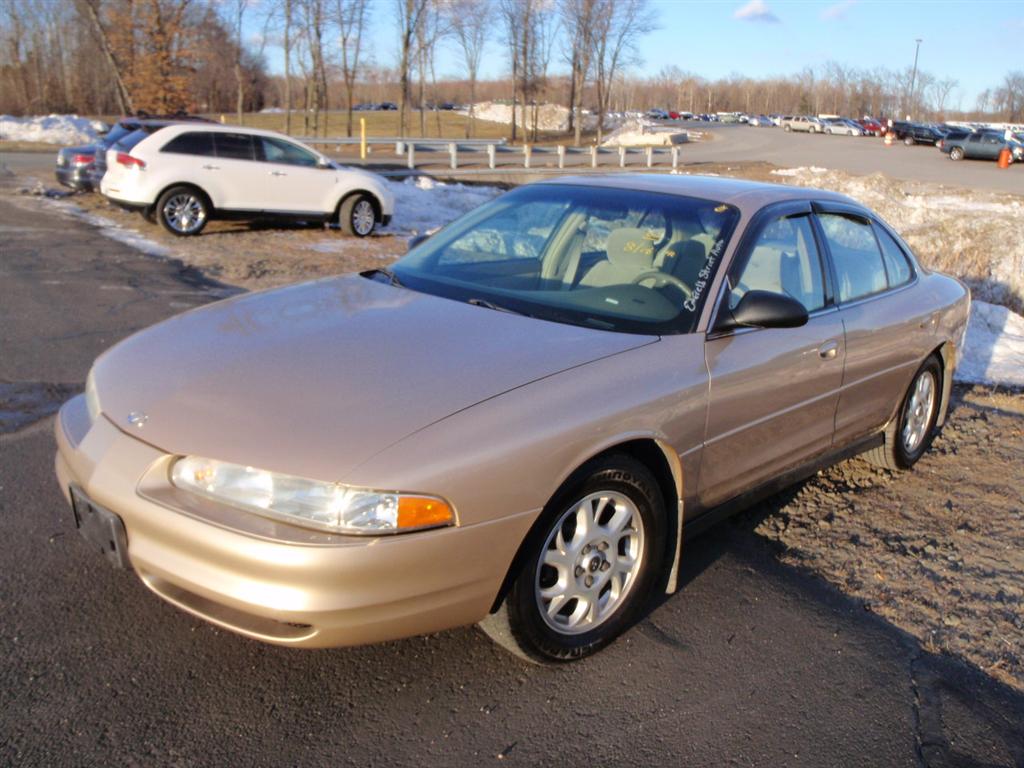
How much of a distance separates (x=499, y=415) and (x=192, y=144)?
11655 mm

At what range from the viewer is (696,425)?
11.3 feet

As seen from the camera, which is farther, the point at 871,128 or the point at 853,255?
the point at 871,128

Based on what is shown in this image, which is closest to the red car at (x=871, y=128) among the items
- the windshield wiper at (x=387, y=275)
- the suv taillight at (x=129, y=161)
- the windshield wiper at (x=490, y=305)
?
the suv taillight at (x=129, y=161)

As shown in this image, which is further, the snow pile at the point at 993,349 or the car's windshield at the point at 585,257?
the snow pile at the point at 993,349

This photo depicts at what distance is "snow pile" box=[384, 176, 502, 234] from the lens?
629 inches

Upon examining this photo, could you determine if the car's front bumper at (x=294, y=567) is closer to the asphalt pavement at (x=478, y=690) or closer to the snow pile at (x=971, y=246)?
the asphalt pavement at (x=478, y=690)

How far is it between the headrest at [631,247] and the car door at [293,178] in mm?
10472

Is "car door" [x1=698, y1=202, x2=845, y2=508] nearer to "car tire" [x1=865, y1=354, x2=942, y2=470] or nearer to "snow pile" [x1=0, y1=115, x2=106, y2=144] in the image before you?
"car tire" [x1=865, y1=354, x2=942, y2=470]

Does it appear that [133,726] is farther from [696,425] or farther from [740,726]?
[696,425]

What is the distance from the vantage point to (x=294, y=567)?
2520 millimetres

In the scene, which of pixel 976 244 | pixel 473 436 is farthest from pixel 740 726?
pixel 976 244

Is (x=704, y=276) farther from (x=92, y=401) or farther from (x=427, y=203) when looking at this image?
(x=427, y=203)

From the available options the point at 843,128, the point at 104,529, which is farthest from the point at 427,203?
the point at 843,128

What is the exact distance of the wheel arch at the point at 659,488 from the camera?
288 centimetres
